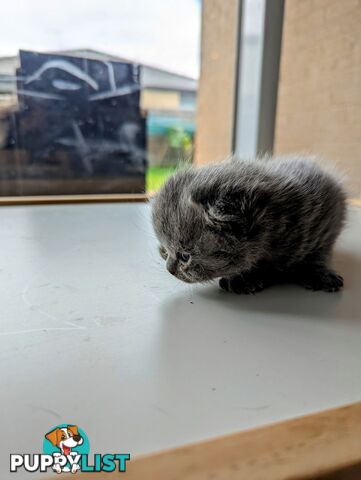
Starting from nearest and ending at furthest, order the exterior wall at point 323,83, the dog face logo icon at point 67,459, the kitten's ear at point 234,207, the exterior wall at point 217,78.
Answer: the dog face logo icon at point 67,459, the kitten's ear at point 234,207, the exterior wall at point 323,83, the exterior wall at point 217,78

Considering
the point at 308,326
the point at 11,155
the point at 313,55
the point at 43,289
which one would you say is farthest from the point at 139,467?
the point at 313,55

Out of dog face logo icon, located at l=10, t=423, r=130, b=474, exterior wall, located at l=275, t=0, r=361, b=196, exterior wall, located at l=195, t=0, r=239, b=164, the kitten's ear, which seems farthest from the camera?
exterior wall, located at l=195, t=0, r=239, b=164

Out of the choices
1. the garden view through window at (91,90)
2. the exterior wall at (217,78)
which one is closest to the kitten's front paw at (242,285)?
the garden view through window at (91,90)

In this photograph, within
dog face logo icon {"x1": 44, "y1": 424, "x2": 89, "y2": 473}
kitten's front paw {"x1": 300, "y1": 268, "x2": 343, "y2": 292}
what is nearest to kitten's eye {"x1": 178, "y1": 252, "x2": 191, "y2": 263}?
kitten's front paw {"x1": 300, "y1": 268, "x2": 343, "y2": 292}

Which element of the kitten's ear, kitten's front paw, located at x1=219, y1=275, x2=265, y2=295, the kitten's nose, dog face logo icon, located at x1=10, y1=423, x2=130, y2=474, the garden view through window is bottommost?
dog face logo icon, located at x1=10, y1=423, x2=130, y2=474

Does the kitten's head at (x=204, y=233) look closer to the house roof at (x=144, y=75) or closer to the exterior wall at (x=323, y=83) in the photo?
the exterior wall at (x=323, y=83)

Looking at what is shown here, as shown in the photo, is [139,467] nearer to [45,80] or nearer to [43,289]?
[43,289]

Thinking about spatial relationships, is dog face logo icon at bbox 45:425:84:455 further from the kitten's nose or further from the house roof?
the house roof

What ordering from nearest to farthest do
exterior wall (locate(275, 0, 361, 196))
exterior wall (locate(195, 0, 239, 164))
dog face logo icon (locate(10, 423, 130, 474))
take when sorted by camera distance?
dog face logo icon (locate(10, 423, 130, 474))
exterior wall (locate(275, 0, 361, 196))
exterior wall (locate(195, 0, 239, 164))
